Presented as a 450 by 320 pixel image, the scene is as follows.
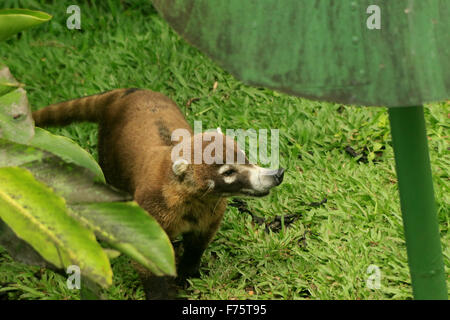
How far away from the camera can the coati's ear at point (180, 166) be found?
9.50 feet

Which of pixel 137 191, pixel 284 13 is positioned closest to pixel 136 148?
pixel 137 191

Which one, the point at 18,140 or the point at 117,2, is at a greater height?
the point at 117,2

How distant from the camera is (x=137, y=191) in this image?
10.3ft

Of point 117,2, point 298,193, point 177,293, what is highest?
point 117,2

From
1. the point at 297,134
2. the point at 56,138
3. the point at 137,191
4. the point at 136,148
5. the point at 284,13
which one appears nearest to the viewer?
the point at 284,13

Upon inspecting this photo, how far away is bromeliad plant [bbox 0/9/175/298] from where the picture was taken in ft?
6.71

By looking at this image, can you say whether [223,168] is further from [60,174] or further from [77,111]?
[77,111]

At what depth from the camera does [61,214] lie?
2172 millimetres

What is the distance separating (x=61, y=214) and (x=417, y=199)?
4.32 feet

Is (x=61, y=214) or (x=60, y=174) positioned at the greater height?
(x=60, y=174)

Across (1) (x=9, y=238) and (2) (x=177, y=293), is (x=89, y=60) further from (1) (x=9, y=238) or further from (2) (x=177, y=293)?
(1) (x=9, y=238)

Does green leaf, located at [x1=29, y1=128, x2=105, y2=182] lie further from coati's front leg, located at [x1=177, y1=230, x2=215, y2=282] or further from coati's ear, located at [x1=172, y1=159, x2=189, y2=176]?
coati's front leg, located at [x1=177, y1=230, x2=215, y2=282]

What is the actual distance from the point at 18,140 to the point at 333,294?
66.8 inches

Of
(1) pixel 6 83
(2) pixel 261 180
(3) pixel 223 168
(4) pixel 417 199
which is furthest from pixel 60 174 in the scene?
(4) pixel 417 199
